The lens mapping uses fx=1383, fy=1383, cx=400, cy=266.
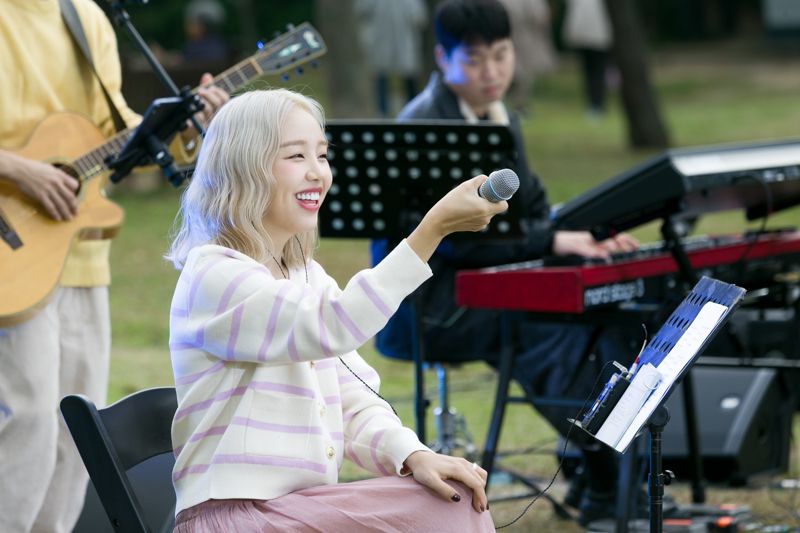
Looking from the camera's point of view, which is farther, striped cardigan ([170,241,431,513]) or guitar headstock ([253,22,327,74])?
guitar headstock ([253,22,327,74])

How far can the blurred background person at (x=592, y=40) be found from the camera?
18.5 meters

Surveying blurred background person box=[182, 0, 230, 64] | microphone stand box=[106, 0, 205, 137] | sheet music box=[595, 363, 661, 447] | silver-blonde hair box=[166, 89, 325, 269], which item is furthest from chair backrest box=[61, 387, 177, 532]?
blurred background person box=[182, 0, 230, 64]

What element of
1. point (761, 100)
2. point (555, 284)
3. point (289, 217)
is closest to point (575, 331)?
point (555, 284)

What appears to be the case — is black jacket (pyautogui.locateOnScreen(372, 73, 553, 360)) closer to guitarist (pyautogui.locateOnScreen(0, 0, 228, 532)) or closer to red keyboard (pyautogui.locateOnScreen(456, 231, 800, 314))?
red keyboard (pyautogui.locateOnScreen(456, 231, 800, 314))

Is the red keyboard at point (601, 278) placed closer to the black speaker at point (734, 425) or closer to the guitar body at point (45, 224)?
the black speaker at point (734, 425)

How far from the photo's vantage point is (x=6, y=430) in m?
4.00

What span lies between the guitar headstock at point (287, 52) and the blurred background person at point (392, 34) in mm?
11343

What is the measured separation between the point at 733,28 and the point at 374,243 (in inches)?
940

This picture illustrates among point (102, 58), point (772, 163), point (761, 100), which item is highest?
point (102, 58)

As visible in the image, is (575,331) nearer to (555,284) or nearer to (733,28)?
(555,284)

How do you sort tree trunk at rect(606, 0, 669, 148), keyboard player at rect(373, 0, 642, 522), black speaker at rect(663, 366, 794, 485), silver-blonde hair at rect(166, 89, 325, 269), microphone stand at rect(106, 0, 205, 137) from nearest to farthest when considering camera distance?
silver-blonde hair at rect(166, 89, 325, 269)
microphone stand at rect(106, 0, 205, 137)
keyboard player at rect(373, 0, 642, 522)
black speaker at rect(663, 366, 794, 485)
tree trunk at rect(606, 0, 669, 148)

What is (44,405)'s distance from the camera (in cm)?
403

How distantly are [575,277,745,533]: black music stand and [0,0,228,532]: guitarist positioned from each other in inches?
70.3

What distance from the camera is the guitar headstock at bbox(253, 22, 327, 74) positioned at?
4547 millimetres
